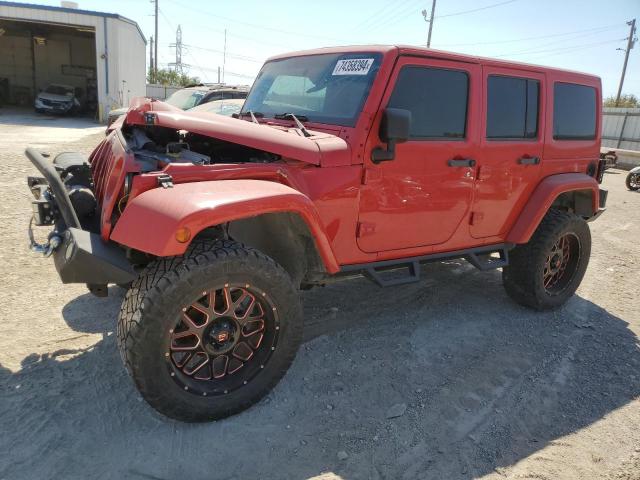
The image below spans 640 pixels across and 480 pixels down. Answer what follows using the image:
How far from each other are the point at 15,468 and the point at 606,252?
272 inches

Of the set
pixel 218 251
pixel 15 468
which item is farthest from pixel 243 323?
pixel 15 468

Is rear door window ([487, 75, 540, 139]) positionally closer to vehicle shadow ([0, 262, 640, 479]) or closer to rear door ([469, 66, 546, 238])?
rear door ([469, 66, 546, 238])

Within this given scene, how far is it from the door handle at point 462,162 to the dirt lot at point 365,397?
1.35 m

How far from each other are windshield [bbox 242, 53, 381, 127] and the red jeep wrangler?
14 mm

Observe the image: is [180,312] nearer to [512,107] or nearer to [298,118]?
[298,118]

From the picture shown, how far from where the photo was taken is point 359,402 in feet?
9.93

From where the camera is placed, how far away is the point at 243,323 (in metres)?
2.75

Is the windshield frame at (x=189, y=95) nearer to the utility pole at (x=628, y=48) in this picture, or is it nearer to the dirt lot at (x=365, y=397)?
the dirt lot at (x=365, y=397)

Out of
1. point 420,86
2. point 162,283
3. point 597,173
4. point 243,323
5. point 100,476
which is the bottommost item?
point 100,476

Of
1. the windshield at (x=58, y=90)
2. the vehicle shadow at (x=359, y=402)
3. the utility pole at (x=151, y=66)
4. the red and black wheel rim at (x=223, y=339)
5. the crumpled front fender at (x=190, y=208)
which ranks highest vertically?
the utility pole at (x=151, y=66)

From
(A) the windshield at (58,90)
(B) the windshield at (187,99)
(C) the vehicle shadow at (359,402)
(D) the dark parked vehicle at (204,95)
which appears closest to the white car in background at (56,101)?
(A) the windshield at (58,90)

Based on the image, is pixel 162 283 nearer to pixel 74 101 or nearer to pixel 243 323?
pixel 243 323

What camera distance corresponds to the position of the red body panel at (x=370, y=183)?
97.3 inches

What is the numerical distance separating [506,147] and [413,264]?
4.01ft
